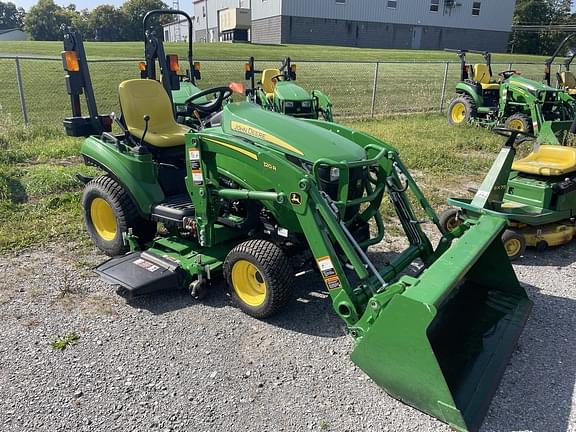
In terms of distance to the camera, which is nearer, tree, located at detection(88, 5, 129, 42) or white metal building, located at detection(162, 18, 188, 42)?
white metal building, located at detection(162, 18, 188, 42)

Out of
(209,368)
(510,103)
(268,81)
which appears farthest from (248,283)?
(510,103)

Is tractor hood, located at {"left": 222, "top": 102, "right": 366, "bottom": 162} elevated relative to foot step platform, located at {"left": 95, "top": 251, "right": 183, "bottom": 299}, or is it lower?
elevated

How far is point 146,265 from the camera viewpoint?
3678mm

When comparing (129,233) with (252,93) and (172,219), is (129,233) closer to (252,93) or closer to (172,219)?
(172,219)

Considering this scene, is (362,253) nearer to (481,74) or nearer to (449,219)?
(449,219)

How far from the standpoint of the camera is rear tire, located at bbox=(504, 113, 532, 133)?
33.7 feet

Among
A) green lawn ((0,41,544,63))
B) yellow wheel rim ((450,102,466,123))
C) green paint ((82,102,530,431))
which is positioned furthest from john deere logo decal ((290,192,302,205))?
green lawn ((0,41,544,63))

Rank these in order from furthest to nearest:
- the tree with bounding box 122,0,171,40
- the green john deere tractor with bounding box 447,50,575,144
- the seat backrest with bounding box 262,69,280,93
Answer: the tree with bounding box 122,0,171,40
the seat backrest with bounding box 262,69,280,93
the green john deere tractor with bounding box 447,50,575,144

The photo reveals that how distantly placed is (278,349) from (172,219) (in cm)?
137

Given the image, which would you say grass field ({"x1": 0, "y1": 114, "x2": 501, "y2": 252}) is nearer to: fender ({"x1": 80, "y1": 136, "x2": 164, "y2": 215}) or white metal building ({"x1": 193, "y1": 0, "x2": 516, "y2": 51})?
fender ({"x1": 80, "y1": 136, "x2": 164, "y2": 215})

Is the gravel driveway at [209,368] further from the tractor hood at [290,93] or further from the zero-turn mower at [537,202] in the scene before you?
the tractor hood at [290,93]

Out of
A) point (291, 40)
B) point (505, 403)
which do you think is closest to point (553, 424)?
point (505, 403)

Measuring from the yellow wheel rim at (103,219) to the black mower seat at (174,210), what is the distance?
646 mm

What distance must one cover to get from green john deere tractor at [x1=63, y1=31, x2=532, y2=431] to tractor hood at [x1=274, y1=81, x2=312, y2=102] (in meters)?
5.42
